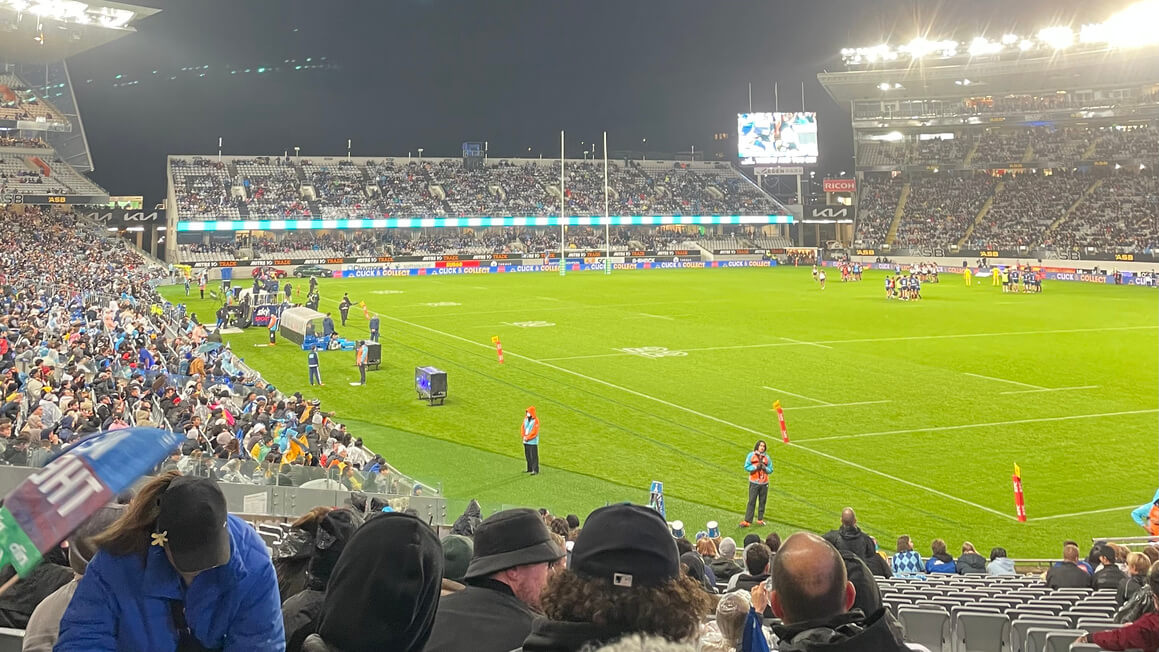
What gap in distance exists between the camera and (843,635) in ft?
9.50

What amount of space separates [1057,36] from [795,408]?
6566cm

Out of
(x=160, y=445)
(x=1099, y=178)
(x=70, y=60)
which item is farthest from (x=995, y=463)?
(x=70, y=60)

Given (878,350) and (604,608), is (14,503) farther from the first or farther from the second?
(878,350)

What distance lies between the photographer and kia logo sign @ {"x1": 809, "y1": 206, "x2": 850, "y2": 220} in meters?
94.6

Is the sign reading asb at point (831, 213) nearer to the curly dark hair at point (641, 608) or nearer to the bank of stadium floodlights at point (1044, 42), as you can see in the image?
the bank of stadium floodlights at point (1044, 42)

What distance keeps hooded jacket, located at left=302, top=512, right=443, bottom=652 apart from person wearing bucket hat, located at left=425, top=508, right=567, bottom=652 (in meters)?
0.12

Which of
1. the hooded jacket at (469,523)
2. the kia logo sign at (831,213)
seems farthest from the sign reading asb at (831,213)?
the hooded jacket at (469,523)

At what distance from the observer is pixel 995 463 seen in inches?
704

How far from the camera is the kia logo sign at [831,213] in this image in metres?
94.6

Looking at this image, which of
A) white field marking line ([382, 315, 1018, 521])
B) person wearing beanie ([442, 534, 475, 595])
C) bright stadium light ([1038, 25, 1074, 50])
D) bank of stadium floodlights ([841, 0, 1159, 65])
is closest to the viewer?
person wearing beanie ([442, 534, 475, 595])

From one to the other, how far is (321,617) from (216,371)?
21.0 m

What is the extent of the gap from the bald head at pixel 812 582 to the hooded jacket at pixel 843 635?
0.15 ft

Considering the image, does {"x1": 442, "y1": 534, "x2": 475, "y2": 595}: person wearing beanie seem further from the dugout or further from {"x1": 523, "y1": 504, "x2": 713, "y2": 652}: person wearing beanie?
the dugout

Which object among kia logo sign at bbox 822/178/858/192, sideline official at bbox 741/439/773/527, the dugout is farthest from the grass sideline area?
kia logo sign at bbox 822/178/858/192
